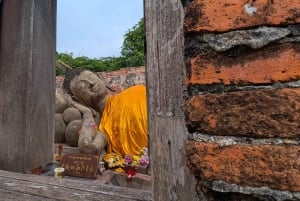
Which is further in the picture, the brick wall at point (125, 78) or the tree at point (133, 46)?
the tree at point (133, 46)

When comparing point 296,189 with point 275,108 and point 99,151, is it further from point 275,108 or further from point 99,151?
point 99,151

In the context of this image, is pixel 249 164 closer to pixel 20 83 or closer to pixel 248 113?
pixel 248 113

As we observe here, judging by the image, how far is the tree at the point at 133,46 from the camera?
408 inches

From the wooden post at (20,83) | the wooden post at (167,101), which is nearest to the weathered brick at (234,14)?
the wooden post at (167,101)

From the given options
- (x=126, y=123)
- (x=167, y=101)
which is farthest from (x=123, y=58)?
(x=167, y=101)

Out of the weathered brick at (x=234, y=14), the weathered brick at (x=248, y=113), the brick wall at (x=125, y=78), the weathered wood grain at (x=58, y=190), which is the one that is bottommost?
the weathered wood grain at (x=58, y=190)

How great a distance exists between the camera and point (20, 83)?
4.06 feet

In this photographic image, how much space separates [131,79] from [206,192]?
6488 millimetres

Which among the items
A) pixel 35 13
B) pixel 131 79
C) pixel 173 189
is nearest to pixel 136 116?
pixel 131 79

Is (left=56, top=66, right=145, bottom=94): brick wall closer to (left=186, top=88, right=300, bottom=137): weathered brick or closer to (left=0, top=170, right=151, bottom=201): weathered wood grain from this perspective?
(left=0, top=170, right=151, bottom=201): weathered wood grain

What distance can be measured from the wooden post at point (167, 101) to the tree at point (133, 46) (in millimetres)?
9540

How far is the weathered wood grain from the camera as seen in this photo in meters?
0.90

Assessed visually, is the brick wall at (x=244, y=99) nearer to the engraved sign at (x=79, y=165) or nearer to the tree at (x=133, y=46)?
the engraved sign at (x=79, y=165)

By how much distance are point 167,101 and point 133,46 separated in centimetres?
1049
